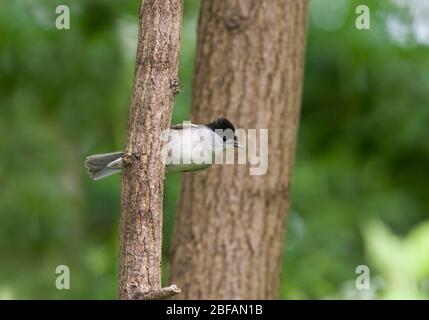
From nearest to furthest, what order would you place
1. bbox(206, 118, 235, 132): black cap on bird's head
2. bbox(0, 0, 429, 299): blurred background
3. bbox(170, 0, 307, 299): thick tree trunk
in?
bbox(206, 118, 235, 132): black cap on bird's head
bbox(170, 0, 307, 299): thick tree trunk
bbox(0, 0, 429, 299): blurred background

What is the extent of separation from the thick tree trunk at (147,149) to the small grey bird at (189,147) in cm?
47

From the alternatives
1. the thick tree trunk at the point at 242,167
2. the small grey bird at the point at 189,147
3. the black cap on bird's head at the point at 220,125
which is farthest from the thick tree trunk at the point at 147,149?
the thick tree trunk at the point at 242,167

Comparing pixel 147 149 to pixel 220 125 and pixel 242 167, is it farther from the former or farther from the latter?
pixel 242 167

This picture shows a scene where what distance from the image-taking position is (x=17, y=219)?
23.0 ft

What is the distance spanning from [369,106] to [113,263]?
8.40ft

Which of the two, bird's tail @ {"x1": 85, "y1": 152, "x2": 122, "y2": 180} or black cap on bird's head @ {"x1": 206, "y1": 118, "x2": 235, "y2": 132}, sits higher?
black cap on bird's head @ {"x1": 206, "y1": 118, "x2": 235, "y2": 132}

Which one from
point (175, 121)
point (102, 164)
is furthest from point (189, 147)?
point (175, 121)

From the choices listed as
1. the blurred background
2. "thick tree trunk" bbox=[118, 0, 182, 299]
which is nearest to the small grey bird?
"thick tree trunk" bbox=[118, 0, 182, 299]

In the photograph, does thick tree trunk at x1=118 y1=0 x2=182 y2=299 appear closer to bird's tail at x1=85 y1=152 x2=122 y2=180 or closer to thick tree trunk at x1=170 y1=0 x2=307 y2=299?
bird's tail at x1=85 y1=152 x2=122 y2=180

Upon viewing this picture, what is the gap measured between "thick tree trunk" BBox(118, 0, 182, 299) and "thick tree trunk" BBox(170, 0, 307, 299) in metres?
1.39

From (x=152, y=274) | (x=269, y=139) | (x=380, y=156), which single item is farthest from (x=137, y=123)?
(x=380, y=156)

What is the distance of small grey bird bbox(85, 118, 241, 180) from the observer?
3.67 metres

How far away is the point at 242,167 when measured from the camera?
4.54m

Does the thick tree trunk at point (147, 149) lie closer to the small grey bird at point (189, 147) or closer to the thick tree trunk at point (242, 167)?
the small grey bird at point (189, 147)
